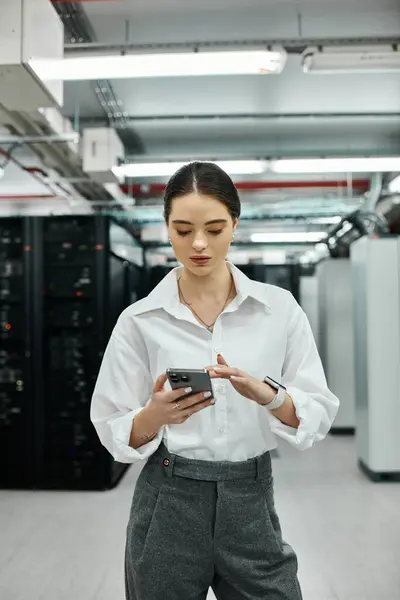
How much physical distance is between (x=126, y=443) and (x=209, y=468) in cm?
20

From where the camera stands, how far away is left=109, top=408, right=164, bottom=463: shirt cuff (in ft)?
3.89

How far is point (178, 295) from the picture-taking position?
1.33 metres

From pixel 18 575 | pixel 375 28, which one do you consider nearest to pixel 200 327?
pixel 18 575

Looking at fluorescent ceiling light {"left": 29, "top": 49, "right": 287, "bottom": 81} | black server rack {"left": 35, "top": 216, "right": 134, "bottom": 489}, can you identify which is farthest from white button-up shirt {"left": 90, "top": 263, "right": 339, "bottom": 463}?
black server rack {"left": 35, "top": 216, "right": 134, "bottom": 489}

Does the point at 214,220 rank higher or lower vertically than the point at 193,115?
lower

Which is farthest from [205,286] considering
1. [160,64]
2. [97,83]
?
[97,83]

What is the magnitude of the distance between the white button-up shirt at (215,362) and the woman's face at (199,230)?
99mm

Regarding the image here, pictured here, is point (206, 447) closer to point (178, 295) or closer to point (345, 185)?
point (178, 295)

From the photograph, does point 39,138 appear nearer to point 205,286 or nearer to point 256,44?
point 256,44

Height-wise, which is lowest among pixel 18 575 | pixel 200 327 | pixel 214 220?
pixel 18 575

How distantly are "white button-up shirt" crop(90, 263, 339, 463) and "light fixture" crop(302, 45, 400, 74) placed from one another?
322 cm

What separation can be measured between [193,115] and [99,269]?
278 centimetres

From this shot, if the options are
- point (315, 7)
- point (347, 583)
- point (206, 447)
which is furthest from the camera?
point (315, 7)

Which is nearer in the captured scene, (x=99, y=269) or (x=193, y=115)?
(x=99, y=269)
